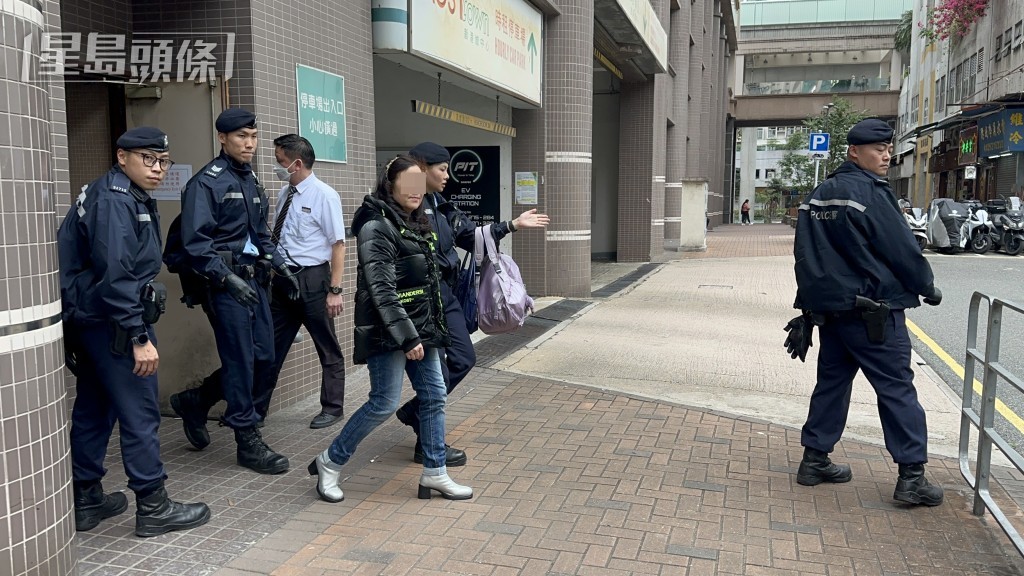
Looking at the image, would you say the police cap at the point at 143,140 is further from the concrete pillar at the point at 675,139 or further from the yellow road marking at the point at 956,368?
the concrete pillar at the point at 675,139

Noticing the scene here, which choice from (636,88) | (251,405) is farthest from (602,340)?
(636,88)

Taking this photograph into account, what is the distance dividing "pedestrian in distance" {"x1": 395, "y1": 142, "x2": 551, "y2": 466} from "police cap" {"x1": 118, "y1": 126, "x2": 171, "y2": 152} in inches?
54.6

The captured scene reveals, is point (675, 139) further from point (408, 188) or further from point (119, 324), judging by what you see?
point (119, 324)

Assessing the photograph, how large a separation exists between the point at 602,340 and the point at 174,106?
5012 millimetres

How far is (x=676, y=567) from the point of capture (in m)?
3.43

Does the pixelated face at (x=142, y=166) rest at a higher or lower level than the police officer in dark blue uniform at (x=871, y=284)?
higher

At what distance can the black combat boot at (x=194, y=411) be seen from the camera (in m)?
4.76

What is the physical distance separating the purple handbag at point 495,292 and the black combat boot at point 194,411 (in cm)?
171

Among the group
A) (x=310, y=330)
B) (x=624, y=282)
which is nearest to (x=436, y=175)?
(x=310, y=330)

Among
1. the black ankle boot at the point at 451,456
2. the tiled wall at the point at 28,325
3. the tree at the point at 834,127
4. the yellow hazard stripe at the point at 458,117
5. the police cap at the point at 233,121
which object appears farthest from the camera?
the tree at the point at 834,127

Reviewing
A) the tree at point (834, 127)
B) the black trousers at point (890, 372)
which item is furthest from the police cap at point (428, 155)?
the tree at point (834, 127)

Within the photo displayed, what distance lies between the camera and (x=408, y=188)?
3961 millimetres

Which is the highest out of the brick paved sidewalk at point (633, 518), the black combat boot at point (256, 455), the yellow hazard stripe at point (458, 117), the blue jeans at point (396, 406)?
the yellow hazard stripe at point (458, 117)

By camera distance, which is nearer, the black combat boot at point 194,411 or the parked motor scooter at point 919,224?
the black combat boot at point 194,411
